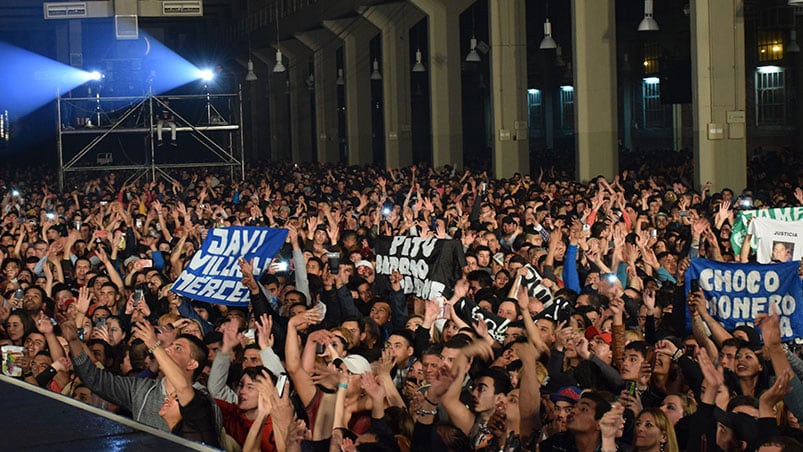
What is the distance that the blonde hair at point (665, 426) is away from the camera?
6.75m

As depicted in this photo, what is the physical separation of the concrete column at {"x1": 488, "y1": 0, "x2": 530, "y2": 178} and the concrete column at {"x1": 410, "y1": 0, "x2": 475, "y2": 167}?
13.2 ft

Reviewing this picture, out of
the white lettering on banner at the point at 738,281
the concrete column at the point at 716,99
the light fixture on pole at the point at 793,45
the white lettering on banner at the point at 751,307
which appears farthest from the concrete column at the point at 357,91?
the white lettering on banner at the point at 751,307

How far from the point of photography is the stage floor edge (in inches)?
187

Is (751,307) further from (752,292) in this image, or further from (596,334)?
(596,334)

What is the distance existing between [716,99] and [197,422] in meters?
18.2

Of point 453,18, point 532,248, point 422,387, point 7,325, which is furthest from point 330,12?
point 422,387

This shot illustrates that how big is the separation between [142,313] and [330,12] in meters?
32.3

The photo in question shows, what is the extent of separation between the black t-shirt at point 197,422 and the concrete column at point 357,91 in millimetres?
37305

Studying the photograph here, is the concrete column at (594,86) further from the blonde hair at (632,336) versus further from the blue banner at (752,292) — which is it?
the blonde hair at (632,336)

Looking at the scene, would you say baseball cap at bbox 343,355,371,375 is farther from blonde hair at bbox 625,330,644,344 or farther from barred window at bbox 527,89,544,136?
barred window at bbox 527,89,544,136

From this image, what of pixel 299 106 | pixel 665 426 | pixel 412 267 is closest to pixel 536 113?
pixel 299 106

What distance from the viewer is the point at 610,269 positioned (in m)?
13.1

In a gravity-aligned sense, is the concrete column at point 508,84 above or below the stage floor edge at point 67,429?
above

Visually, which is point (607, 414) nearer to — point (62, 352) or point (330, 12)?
point (62, 352)
